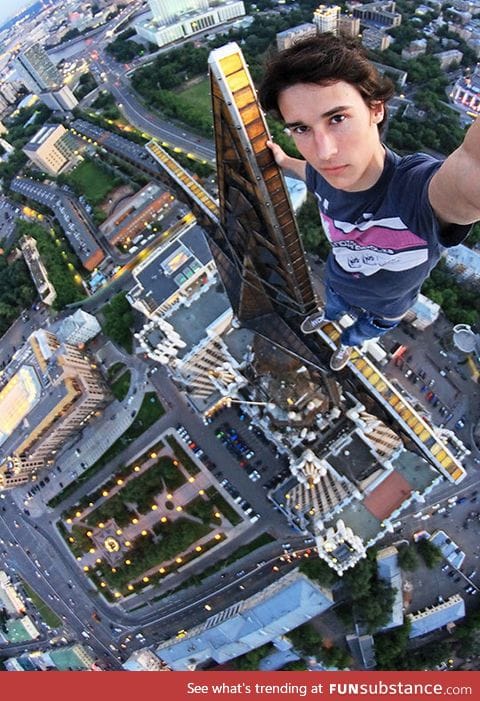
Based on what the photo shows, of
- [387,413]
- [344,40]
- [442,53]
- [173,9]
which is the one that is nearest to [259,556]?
[387,413]

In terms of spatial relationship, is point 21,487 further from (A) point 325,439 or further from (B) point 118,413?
(A) point 325,439

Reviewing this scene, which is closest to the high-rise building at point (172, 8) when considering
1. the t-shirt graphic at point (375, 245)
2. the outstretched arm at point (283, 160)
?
the outstretched arm at point (283, 160)

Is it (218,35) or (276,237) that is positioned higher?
(218,35)

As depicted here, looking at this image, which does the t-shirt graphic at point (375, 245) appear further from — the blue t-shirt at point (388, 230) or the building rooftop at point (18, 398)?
the building rooftop at point (18, 398)

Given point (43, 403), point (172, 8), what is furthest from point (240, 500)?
point (172, 8)

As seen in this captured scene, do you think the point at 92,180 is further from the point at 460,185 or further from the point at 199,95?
the point at 460,185

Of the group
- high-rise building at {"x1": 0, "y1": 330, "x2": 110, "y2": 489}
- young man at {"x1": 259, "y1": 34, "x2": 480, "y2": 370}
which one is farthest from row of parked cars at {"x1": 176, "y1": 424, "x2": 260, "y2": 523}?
young man at {"x1": 259, "y1": 34, "x2": 480, "y2": 370}
